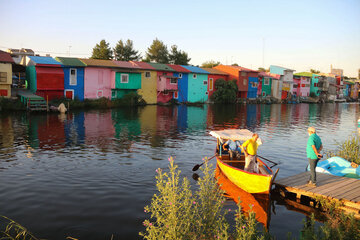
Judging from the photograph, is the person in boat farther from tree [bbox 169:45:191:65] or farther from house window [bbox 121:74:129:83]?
tree [bbox 169:45:191:65]

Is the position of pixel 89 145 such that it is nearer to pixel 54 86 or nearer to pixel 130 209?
pixel 130 209

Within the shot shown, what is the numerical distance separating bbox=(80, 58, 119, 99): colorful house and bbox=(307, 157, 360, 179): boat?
4146 centimetres

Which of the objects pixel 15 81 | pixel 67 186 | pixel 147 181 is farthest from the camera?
pixel 15 81

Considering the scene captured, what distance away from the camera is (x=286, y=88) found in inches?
3538

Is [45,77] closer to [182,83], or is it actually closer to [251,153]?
[182,83]

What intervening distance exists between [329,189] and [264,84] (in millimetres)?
74459

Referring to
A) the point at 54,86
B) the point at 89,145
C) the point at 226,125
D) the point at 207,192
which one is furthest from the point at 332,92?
the point at 207,192

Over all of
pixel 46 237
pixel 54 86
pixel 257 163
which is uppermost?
pixel 54 86

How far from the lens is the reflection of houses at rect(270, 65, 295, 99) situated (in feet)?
290

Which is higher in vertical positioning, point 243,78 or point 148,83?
point 243,78

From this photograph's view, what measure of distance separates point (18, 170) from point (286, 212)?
12676mm

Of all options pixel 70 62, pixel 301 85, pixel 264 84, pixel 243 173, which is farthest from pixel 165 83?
pixel 301 85

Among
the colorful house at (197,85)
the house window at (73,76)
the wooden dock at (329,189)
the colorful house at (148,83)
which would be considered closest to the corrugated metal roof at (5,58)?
the house window at (73,76)

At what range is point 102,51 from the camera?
7562 centimetres
